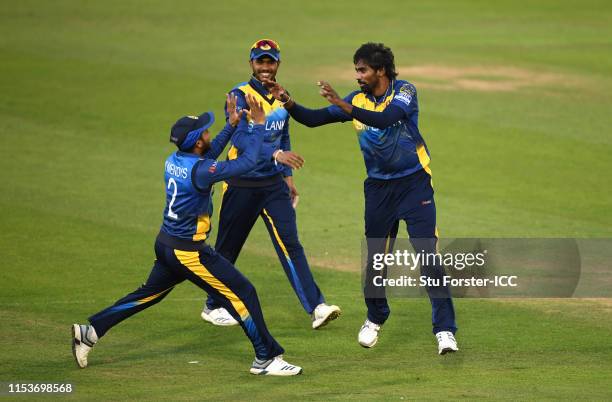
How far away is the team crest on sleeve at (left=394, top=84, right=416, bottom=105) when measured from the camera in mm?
9492

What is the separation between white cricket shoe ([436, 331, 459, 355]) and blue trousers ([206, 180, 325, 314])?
1.31 metres

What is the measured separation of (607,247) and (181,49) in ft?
43.1

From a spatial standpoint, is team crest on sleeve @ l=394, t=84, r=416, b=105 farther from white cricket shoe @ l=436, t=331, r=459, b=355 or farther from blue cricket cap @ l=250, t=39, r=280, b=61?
white cricket shoe @ l=436, t=331, r=459, b=355

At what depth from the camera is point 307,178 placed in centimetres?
1655

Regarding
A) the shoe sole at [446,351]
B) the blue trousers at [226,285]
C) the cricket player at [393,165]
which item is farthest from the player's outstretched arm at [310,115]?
the shoe sole at [446,351]

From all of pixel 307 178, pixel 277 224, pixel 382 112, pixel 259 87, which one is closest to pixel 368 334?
pixel 277 224

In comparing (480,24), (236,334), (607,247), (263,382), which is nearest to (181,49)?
(480,24)

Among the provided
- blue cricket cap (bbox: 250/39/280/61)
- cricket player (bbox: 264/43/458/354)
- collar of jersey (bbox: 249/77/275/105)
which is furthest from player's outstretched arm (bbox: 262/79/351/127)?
collar of jersey (bbox: 249/77/275/105)

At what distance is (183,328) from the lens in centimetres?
1047

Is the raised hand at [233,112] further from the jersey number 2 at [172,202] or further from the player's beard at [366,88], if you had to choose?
the player's beard at [366,88]

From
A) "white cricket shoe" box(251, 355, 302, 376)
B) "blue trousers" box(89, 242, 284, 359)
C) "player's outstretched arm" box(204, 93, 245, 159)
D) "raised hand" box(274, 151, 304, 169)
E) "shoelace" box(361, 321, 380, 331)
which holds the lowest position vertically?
"shoelace" box(361, 321, 380, 331)

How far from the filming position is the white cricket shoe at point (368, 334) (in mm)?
9789

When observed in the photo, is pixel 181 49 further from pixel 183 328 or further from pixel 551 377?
pixel 551 377

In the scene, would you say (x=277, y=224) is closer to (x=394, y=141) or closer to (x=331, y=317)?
(x=331, y=317)
